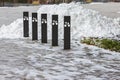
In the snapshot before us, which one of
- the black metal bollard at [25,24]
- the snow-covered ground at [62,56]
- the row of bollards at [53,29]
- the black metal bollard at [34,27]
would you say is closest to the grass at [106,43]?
the snow-covered ground at [62,56]

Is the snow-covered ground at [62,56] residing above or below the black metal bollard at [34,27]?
below

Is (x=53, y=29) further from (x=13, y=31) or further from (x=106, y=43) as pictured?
(x=13, y=31)

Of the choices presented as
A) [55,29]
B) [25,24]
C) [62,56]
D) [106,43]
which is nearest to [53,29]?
[55,29]

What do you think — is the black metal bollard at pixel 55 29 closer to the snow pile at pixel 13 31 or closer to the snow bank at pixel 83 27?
the snow bank at pixel 83 27

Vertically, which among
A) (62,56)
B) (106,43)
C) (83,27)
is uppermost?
(83,27)

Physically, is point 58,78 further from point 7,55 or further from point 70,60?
point 7,55

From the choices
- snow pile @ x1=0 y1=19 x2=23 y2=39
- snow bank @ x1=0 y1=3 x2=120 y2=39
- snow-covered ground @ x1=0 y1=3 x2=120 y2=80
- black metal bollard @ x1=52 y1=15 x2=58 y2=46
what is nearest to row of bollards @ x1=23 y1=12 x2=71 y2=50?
black metal bollard @ x1=52 y1=15 x2=58 y2=46

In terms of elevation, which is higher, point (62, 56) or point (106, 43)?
point (106, 43)

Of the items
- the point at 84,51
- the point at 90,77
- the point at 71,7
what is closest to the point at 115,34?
the point at 71,7

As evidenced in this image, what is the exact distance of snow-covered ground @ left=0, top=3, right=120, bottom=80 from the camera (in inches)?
359

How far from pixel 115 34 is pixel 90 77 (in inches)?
364

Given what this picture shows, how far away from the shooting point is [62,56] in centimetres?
1186

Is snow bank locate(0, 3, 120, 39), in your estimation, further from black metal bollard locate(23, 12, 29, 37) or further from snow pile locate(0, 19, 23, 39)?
black metal bollard locate(23, 12, 29, 37)

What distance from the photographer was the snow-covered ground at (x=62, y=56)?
29.9 feet
